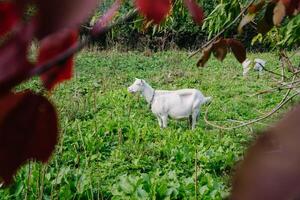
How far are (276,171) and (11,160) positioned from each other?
0.47ft

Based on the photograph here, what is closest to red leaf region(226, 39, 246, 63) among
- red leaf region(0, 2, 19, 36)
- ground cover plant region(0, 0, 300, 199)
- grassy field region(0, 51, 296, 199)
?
grassy field region(0, 51, 296, 199)

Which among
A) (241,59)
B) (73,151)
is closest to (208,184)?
(73,151)

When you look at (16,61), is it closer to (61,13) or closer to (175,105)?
(61,13)

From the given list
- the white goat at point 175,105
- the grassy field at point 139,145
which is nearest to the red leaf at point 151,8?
the grassy field at point 139,145

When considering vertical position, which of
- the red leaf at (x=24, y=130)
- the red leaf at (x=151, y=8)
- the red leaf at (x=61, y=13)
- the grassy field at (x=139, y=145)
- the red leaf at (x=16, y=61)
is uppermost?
the red leaf at (x=151, y=8)

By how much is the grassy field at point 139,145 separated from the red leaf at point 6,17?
13 cm

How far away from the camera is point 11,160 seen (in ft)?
0.76

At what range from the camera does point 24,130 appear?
9.3 inches

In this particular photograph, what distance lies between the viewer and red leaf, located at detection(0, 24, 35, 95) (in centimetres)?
18

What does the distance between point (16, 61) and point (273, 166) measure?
10 centimetres

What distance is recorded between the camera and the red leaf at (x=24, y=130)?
8.7 inches

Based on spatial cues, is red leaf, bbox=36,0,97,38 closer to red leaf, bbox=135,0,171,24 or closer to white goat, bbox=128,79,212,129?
red leaf, bbox=135,0,171,24

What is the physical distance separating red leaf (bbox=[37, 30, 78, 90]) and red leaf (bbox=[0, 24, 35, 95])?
1cm

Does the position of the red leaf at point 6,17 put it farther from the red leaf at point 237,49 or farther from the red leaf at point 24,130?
the red leaf at point 237,49
